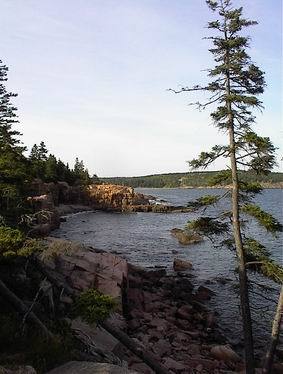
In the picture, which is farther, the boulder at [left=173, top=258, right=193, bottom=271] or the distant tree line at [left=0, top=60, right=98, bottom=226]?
the boulder at [left=173, top=258, right=193, bottom=271]

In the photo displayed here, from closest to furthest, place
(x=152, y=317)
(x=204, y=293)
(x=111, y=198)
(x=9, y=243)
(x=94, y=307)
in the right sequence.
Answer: (x=94, y=307) < (x=9, y=243) < (x=152, y=317) < (x=204, y=293) < (x=111, y=198)

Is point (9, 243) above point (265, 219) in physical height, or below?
below

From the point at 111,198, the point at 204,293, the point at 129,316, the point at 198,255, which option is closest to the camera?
the point at 129,316

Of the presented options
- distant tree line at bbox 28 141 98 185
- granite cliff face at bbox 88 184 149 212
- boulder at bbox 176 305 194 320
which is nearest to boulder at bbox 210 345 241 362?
boulder at bbox 176 305 194 320

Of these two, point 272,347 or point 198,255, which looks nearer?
point 272,347

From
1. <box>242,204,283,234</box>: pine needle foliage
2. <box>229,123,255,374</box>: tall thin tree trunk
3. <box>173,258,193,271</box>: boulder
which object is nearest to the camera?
<box>229,123,255,374</box>: tall thin tree trunk

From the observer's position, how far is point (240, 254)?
14914 millimetres

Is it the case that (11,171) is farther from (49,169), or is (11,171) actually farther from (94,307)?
(49,169)

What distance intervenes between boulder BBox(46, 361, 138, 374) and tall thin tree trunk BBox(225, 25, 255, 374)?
8155mm

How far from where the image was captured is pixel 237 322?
72.4 feet

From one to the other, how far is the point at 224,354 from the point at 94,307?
9300 mm

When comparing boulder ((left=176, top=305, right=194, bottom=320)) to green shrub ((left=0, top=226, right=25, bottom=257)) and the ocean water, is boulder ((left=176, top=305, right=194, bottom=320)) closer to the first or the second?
the ocean water

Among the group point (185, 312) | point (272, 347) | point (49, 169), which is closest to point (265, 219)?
point (272, 347)

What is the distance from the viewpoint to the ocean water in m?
21.9
